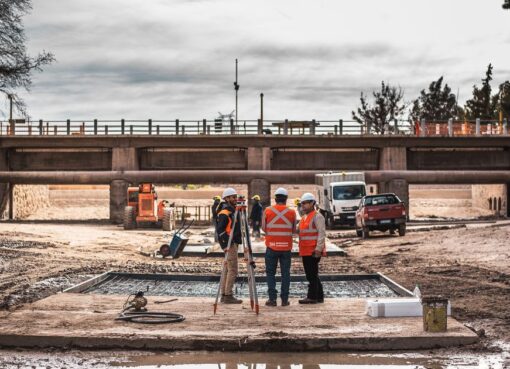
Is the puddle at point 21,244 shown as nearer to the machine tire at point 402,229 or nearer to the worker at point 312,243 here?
the machine tire at point 402,229

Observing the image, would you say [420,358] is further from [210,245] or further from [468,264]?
[210,245]

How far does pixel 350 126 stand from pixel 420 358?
49.1m

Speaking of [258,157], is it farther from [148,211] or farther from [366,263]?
[366,263]

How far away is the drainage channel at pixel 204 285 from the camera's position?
16062 mm

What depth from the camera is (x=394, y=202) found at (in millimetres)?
35844

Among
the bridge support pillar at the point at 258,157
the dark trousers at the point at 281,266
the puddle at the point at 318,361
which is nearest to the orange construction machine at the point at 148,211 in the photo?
the bridge support pillar at the point at 258,157

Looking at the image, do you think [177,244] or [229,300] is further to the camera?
[177,244]

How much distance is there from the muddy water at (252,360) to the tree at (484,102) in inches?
3713

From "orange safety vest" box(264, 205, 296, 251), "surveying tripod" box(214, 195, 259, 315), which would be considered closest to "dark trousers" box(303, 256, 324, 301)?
"orange safety vest" box(264, 205, 296, 251)

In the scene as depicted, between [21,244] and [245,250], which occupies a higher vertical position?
[245,250]

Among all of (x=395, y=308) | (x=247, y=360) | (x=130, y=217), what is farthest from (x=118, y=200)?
(x=247, y=360)

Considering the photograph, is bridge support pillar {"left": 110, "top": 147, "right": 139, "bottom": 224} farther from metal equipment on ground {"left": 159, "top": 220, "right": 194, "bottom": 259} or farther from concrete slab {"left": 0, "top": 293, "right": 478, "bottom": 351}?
concrete slab {"left": 0, "top": 293, "right": 478, "bottom": 351}

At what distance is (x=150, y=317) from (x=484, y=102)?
316 ft

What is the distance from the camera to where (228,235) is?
43.5 ft
